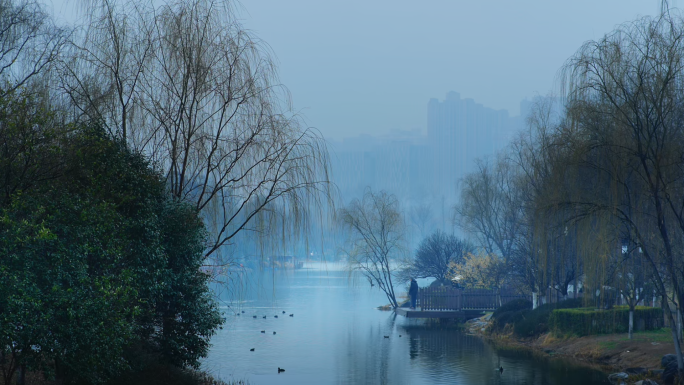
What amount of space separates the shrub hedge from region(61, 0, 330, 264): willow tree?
13691mm

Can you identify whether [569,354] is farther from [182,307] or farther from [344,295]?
[344,295]

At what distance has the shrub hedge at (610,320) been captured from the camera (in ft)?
76.1

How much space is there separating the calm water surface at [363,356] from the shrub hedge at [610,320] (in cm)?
236

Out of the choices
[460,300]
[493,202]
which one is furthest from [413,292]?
[493,202]

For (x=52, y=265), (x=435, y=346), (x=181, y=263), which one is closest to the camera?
(x=52, y=265)

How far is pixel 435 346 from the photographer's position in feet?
87.3

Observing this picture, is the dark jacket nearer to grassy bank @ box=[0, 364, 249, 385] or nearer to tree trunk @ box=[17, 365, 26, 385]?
grassy bank @ box=[0, 364, 249, 385]

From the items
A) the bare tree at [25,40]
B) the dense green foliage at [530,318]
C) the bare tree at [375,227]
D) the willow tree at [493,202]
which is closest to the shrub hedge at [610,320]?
the dense green foliage at [530,318]

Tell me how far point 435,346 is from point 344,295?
35.1 metres

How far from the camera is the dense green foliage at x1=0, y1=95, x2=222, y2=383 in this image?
31.3 ft

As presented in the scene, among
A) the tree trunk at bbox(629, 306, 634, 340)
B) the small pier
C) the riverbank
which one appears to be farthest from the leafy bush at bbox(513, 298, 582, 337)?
the small pier

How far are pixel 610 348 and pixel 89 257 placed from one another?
17311 millimetres

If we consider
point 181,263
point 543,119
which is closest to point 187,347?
point 181,263

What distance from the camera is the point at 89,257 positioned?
10.8 metres
